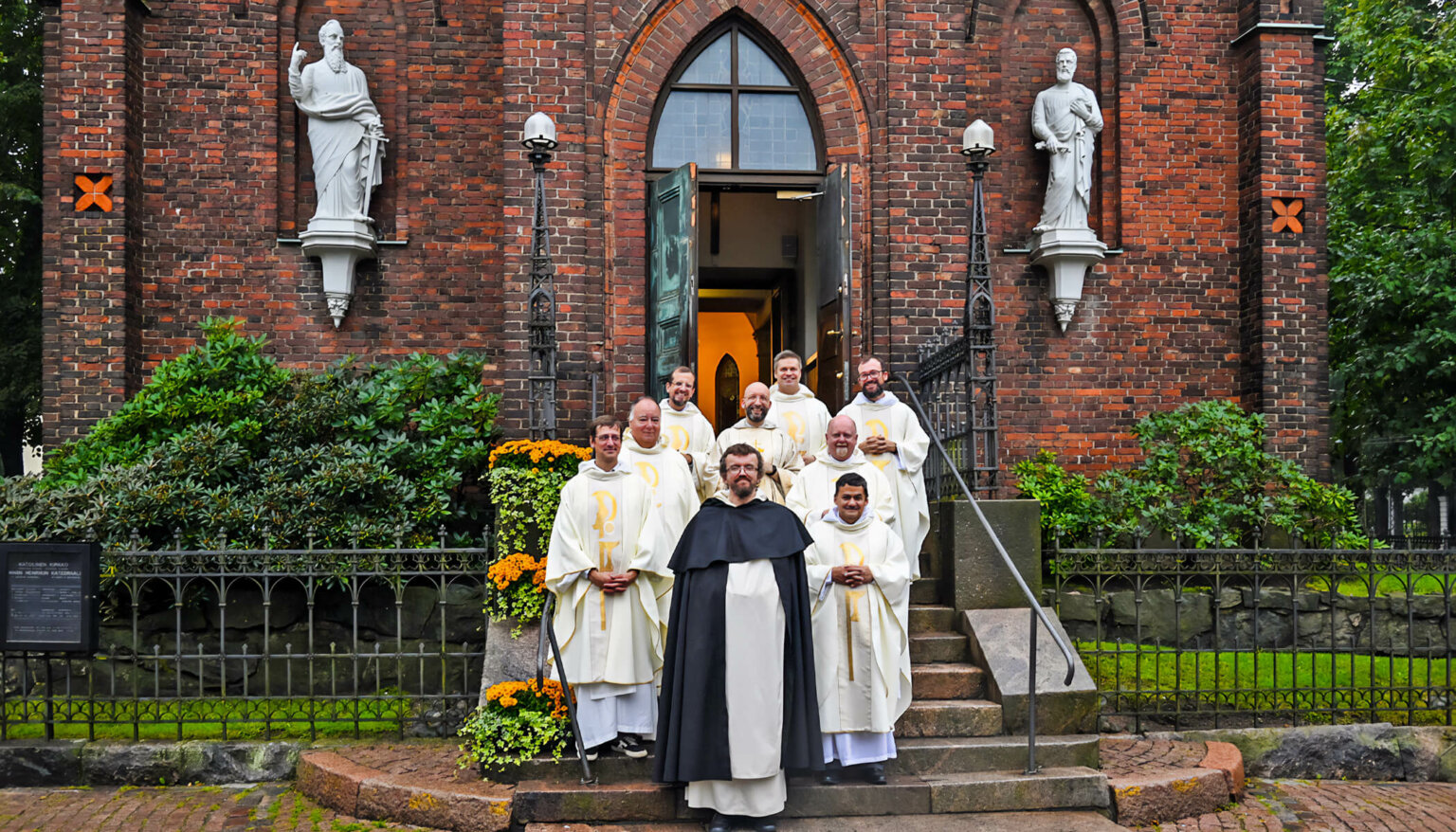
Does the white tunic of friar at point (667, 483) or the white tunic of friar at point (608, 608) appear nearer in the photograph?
the white tunic of friar at point (608, 608)

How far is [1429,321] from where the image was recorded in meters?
14.3

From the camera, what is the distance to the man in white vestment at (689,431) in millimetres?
7914

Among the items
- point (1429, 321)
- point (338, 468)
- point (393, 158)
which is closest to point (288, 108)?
point (393, 158)

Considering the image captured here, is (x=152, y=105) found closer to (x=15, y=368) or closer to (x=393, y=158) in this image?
(x=393, y=158)

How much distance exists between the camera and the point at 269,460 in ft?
30.9

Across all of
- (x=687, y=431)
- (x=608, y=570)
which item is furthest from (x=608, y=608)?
(x=687, y=431)

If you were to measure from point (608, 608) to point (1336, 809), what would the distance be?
437 centimetres

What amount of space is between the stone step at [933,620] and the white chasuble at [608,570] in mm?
1983

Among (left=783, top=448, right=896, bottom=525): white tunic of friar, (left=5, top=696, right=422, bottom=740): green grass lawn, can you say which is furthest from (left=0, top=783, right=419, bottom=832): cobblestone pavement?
(left=783, top=448, right=896, bottom=525): white tunic of friar

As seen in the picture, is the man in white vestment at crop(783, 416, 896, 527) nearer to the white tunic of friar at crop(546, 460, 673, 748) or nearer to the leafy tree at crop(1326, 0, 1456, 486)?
the white tunic of friar at crop(546, 460, 673, 748)

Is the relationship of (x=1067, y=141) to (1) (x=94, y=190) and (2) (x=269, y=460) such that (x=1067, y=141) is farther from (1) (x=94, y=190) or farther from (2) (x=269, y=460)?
(1) (x=94, y=190)

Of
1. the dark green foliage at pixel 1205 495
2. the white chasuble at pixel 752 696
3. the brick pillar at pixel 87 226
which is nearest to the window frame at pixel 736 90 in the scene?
the dark green foliage at pixel 1205 495

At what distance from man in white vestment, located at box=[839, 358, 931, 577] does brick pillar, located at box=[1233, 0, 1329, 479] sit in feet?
15.7

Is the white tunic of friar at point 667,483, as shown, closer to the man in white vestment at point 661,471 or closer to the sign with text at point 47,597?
the man in white vestment at point 661,471
